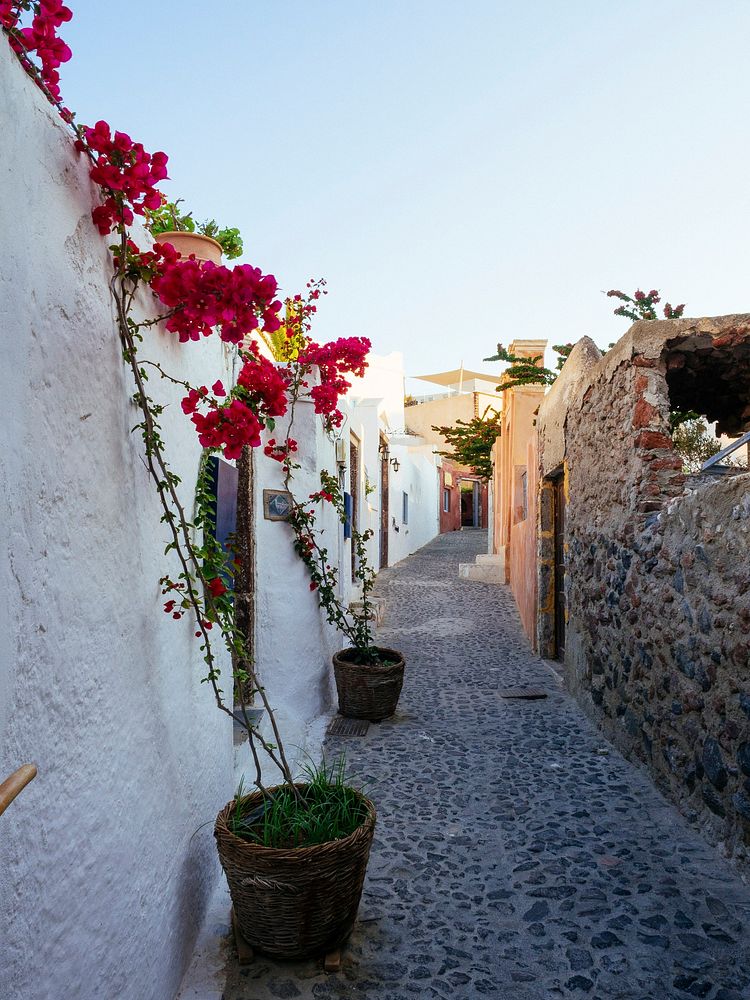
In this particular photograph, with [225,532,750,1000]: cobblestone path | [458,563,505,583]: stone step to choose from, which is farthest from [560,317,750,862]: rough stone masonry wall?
[458,563,505,583]: stone step

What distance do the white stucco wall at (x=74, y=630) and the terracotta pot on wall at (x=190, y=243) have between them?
0.84 metres

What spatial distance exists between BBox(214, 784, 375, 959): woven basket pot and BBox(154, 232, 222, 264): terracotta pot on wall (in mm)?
2276

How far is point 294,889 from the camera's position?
2.16 m

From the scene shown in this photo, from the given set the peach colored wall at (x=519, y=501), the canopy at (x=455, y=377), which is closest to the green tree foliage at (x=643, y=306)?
the peach colored wall at (x=519, y=501)

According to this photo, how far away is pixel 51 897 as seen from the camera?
1367 mm

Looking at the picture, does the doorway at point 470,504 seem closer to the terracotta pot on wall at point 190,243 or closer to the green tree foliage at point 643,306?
the green tree foliage at point 643,306

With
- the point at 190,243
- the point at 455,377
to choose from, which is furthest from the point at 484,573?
the point at 455,377

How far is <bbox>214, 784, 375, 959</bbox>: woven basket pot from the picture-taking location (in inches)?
84.6

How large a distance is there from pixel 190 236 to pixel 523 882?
3.14 metres

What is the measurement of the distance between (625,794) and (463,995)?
185 centimetres

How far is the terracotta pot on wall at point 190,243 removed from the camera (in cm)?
286

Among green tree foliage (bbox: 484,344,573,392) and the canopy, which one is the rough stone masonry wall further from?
the canopy

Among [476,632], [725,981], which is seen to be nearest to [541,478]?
[476,632]

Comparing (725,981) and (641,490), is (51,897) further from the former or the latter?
(641,490)
